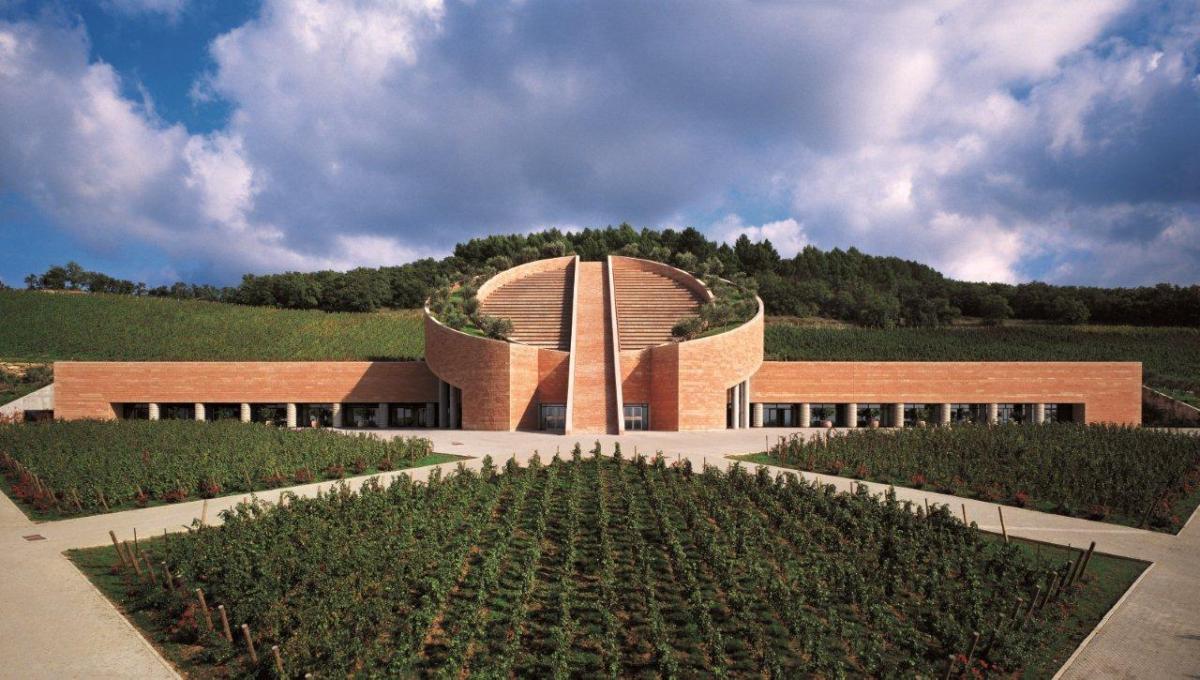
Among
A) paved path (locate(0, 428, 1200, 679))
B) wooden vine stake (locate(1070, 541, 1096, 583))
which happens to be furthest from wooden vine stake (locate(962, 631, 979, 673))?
wooden vine stake (locate(1070, 541, 1096, 583))

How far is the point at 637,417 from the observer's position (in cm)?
2845

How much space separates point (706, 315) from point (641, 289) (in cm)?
670

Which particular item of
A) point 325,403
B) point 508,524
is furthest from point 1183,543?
point 325,403

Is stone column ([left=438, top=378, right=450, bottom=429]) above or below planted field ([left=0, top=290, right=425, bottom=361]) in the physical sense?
below

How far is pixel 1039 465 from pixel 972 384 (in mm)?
15510

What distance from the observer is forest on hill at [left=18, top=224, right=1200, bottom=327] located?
5728cm

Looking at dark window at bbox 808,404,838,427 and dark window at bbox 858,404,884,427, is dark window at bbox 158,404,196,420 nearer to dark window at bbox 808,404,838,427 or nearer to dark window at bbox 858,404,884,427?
dark window at bbox 808,404,838,427

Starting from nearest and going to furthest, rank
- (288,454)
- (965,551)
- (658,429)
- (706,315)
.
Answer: (965,551)
(288,454)
(658,429)
(706,315)

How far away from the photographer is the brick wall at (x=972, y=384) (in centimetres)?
3186

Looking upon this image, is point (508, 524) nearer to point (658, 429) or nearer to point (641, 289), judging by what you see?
point (658, 429)

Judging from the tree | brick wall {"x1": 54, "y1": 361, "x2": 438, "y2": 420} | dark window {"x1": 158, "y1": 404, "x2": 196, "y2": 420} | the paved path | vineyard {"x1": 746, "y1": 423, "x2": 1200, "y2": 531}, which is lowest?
the paved path

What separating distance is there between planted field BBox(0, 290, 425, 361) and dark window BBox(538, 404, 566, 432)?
47.4 feet

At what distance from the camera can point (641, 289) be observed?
3806cm

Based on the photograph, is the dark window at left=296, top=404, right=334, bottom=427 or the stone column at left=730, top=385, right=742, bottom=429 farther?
the dark window at left=296, top=404, right=334, bottom=427
